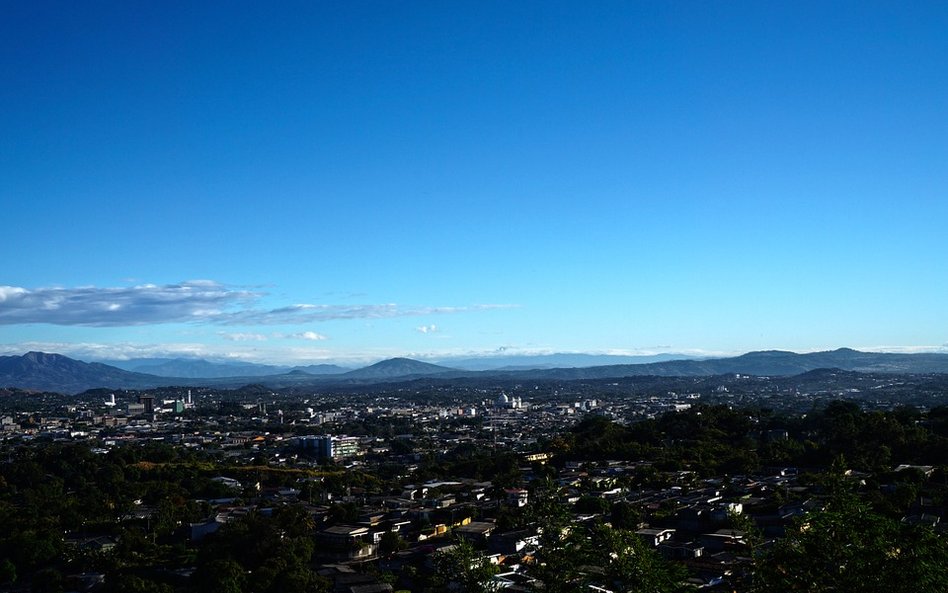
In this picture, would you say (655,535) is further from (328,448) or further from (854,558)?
(328,448)

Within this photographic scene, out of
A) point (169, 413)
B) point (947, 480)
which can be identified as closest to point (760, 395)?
point (169, 413)

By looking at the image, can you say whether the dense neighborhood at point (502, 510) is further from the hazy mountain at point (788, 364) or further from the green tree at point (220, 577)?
the hazy mountain at point (788, 364)

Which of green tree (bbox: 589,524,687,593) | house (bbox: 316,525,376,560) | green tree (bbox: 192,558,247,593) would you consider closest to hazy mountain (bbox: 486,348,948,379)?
house (bbox: 316,525,376,560)

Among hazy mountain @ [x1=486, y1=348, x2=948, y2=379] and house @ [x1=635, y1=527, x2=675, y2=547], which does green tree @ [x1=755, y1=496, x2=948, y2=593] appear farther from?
hazy mountain @ [x1=486, y1=348, x2=948, y2=379]

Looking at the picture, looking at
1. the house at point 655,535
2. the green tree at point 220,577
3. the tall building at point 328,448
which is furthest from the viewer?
the tall building at point 328,448

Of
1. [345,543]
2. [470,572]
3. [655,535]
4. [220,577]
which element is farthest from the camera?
[345,543]

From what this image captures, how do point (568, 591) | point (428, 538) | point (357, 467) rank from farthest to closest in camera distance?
point (357, 467), point (428, 538), point (568, 591)

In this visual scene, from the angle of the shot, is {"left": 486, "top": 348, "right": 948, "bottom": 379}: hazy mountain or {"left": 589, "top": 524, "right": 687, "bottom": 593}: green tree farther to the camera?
{"left": 486, "top": 348, "right": 948, "bottom": 379}: hazy mountain

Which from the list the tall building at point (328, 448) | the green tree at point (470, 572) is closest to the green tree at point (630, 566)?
the green tree at point (470, 572)

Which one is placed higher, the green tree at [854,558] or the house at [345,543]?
the green tree at [854,558]

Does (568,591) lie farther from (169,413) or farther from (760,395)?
(760,395)

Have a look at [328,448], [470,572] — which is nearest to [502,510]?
[470,572]
